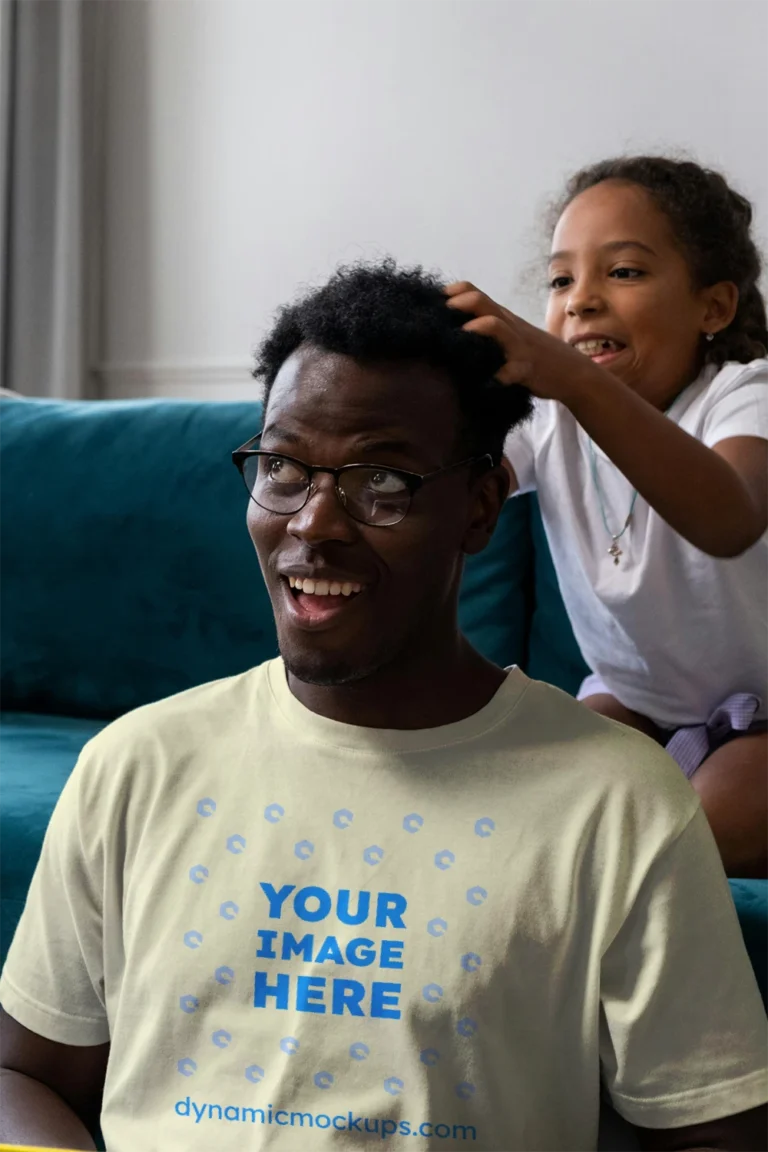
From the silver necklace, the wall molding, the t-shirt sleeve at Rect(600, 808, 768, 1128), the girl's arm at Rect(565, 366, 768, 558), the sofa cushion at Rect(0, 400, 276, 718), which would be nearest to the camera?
the t-shirt sleeve at Rect(600, 808, 768, 1128)

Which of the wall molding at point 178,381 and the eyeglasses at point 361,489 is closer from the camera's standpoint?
the eyeglasses at point 361,489

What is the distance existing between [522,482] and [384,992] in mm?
903

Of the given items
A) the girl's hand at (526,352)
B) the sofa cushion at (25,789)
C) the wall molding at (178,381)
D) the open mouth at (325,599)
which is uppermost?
the girl's hand at (526,352)

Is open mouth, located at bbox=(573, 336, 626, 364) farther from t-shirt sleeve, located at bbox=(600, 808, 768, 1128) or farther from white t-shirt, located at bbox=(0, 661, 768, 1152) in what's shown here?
t-shirt sleeve, located at bbox=(600, 808, 768, 1128)

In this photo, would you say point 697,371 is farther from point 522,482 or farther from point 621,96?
point 621,96

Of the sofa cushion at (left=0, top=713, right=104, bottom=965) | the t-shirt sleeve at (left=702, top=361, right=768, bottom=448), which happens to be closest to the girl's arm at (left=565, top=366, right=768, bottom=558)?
the t-shirt sleeve at (left=702, top=361, right=768, bottom=448)

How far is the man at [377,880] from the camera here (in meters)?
0.85

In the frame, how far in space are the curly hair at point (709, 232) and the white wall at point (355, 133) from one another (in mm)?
1127

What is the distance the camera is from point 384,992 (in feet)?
2.79

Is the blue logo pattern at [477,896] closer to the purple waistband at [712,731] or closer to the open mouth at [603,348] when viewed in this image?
the purple waistband at [712,731]

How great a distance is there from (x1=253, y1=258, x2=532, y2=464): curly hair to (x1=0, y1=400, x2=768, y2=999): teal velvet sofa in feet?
2.70

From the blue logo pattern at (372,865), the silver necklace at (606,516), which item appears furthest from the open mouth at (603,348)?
the blue logo pattern at (372,865)

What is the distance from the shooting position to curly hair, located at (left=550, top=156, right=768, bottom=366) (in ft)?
5.07

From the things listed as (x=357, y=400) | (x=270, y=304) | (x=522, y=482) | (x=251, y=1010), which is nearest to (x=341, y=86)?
(x=270, y=304)
